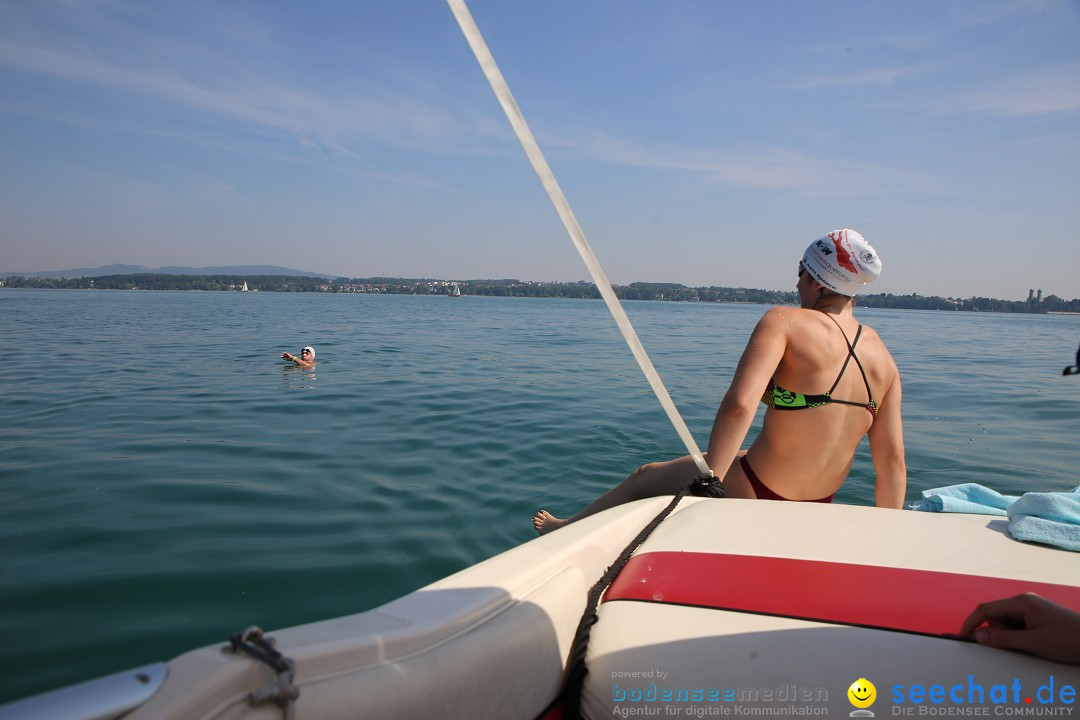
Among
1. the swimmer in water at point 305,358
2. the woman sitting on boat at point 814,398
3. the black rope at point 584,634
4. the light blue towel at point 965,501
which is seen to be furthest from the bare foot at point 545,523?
the swimmer in water at point 305,358

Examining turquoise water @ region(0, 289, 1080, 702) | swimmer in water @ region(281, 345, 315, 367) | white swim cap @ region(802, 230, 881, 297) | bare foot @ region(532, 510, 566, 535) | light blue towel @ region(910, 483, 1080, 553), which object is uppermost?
white swim cap @ region(802, 230, 881, 297)

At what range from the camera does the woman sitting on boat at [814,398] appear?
8.43ft

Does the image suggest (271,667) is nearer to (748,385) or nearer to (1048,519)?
(748,385)

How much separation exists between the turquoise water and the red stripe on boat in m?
1.78

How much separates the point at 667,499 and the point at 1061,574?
1.23 meters

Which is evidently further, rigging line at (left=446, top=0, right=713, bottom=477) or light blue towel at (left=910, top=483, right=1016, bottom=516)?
light blue towel at (left=910, top=483, right=1016, bottom=516)

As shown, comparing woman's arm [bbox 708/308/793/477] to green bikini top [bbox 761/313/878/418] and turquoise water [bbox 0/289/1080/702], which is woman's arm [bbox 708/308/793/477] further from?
turquoise water [bbox 0/289/1080/702]

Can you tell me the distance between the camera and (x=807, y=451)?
2.73 metres

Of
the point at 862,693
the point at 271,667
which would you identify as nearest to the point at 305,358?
the point at 271,667

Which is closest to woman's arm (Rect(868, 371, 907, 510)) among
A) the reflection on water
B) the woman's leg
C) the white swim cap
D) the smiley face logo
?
the white swim cap

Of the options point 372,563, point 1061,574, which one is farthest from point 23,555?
point 1061,574

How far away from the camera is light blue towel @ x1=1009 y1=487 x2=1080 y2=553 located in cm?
196

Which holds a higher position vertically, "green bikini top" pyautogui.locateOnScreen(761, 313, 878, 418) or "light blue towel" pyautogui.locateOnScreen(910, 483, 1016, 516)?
"green bikini top" pyautogui.locateOnScreen(761, 313, 878, 418)

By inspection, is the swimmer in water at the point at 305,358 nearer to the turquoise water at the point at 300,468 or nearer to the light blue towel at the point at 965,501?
the turquoise water at the point at 300,468
